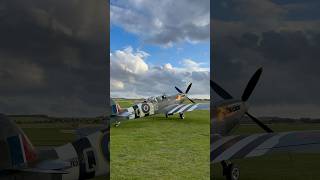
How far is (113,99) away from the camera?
22.7 meters

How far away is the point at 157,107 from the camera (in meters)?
25.0

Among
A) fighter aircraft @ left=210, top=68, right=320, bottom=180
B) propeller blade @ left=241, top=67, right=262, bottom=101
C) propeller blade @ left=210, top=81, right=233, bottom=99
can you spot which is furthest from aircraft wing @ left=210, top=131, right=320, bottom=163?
propeller blade @ left=210, top=81, right=233, bottom=99

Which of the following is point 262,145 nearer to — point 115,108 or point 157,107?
point 115,108

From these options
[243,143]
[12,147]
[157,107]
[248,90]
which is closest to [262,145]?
[243,143]

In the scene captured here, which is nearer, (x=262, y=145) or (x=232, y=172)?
(x=262, y=145)

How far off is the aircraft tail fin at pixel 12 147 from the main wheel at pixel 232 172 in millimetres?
4073

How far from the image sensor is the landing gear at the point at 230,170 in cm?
802

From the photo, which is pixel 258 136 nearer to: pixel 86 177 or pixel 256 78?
pixel 256 78

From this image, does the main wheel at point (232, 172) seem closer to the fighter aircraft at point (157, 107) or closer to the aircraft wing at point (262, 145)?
the aircraft wing at point (262, 145)

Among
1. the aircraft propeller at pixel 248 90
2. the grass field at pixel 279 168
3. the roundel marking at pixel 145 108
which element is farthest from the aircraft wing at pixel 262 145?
the roundel marking at pixel 145 108

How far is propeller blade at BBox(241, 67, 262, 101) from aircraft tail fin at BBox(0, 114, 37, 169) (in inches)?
231

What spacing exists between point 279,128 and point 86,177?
13539 millimetres

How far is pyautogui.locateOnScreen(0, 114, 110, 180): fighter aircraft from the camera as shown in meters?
5.47

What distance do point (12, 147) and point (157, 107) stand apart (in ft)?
64.2
